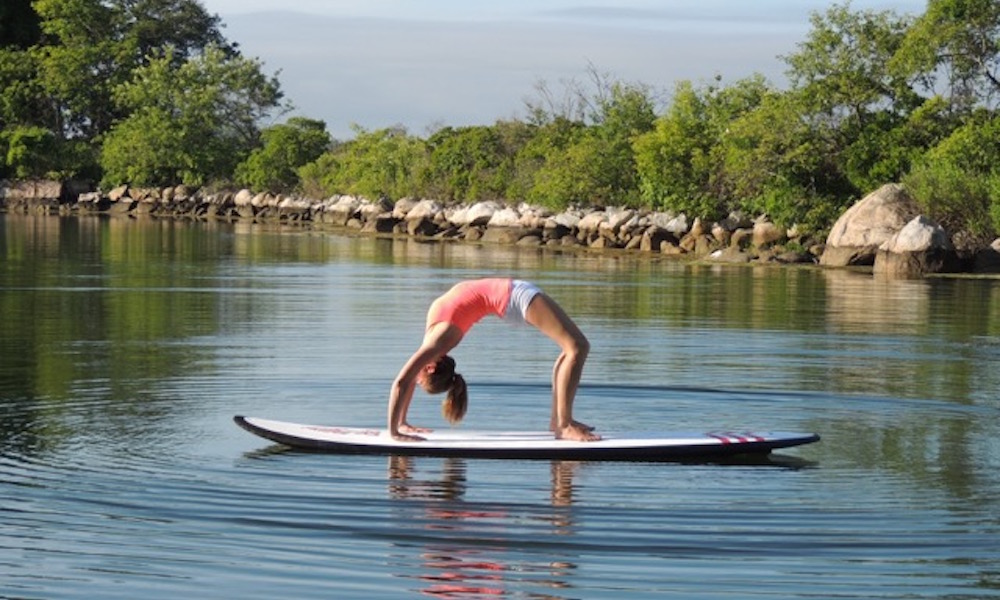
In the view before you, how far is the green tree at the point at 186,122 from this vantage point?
319 feet

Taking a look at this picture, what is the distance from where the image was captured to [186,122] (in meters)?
97.1

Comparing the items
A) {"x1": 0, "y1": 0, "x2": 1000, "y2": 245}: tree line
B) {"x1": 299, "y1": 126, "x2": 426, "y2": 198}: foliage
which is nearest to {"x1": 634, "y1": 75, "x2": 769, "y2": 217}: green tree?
{"x1": 0, "y1": 0, "x2": 1000, "y2": 245}: tree line

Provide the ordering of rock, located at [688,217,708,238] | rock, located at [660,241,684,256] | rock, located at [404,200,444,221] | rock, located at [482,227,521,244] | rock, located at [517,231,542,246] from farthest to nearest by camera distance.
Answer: rock, located at [404,200,444,221]
rock, located at [482,227,521,244]
rock, located at [517,231,542,246]
rock, located at [688,217,708,238]
rock, located at [660,241,684,256]

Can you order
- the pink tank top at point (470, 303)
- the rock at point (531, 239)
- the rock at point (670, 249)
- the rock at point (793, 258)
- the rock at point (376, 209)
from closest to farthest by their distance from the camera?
the pink tank top at point (470, 303)
the rock at point (793, 258)
the rock at point (670, 249)
the rock at point (531, 239)
the rock at point (376, 209)

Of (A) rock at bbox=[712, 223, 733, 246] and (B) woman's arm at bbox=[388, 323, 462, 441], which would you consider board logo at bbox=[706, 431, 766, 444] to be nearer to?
(B) woman's arm at bbox=[388, 323, 462, 441]

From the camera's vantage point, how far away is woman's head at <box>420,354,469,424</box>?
11.3 m

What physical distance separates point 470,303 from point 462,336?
0.85 feet

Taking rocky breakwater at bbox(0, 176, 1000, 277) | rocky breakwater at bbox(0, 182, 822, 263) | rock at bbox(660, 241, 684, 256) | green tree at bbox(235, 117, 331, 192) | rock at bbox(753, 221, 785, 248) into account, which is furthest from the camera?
green tree at bbox(235, 117, 331, 192)

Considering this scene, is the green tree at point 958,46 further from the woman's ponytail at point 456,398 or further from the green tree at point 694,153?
the woman's ponytail at point 456,398

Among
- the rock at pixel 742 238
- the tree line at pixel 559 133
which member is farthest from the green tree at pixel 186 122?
the rock at pixel 742 238

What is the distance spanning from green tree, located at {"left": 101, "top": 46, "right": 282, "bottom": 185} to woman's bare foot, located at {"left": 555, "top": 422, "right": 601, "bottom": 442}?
87.4 metres

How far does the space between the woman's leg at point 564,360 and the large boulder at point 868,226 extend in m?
30.8

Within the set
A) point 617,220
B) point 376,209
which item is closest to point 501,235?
point 617,220

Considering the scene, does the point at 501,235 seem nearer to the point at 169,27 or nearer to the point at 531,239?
the point at 531,239
